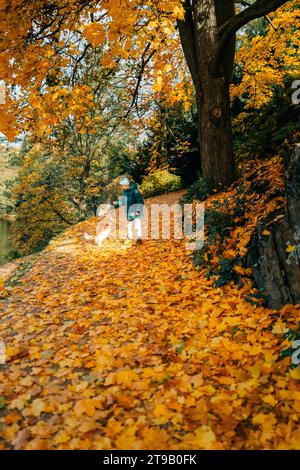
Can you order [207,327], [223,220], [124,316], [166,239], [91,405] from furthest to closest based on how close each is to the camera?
[166,239] < [223,220] < [124,316] < [207,327] < [91,405]

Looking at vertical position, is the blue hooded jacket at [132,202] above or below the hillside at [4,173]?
below

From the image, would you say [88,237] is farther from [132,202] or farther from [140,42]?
[140,42]

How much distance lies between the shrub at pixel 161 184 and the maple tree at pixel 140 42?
7.73 metres

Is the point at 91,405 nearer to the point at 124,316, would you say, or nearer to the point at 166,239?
the point at 124,316

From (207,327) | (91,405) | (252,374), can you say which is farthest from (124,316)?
(252,374)

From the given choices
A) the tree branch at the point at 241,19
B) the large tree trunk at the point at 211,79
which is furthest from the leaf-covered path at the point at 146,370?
the tree branch at the point at 241,19

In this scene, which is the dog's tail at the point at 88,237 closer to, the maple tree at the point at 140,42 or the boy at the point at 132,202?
the boy at the point at 132,202

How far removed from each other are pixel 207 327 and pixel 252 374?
1.06 metres

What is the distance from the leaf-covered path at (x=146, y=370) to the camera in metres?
2.58

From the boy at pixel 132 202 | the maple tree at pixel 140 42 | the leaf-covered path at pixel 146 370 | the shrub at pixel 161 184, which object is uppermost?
the maple tree at pixel 140 42

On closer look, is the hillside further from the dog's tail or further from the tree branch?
the tree branch

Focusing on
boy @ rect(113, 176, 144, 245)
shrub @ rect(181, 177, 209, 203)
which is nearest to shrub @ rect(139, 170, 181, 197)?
shrub @ rect(181, 177, 209, 203)

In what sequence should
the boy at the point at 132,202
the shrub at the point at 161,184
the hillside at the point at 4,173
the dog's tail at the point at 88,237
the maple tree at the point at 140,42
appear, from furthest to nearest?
the hillside at the point at 4,173 < the shrub at the point at 161,184 < the dog's tail at the point at 88,237 < the boy at the point at 132,202 < the maple tree at the point at 140,42

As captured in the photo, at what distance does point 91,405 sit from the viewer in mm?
2938
